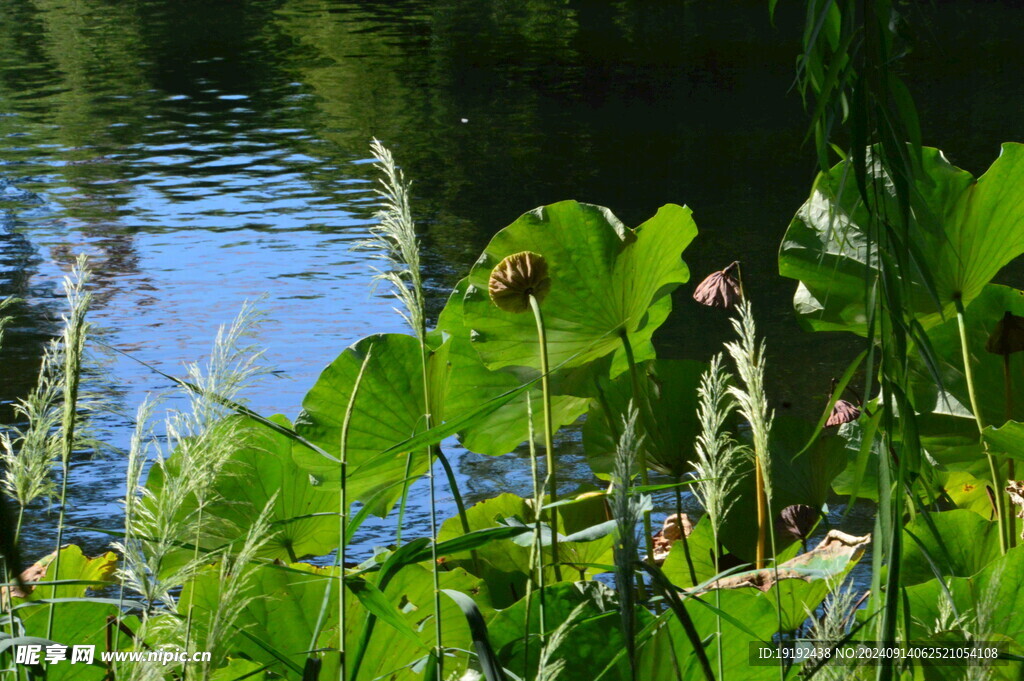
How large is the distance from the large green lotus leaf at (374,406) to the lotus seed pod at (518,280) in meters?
0.10

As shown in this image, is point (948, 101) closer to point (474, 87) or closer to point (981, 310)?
point (474, 87)

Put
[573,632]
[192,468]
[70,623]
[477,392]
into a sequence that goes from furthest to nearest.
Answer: [477,392], [70,623], [573,632], [192,468]

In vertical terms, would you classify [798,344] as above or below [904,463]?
below

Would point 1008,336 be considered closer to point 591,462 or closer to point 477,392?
point 591,462

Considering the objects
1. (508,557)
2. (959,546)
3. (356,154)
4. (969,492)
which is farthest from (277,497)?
(356,154)

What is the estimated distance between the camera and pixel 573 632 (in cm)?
104

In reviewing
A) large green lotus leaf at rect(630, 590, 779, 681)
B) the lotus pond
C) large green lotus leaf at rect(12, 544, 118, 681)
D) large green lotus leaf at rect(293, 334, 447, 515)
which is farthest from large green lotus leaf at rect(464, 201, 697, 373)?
Result: large green lotus leaf at rect(12, 544, 118, 681)

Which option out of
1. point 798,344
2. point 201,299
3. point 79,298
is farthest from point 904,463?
point 201,299

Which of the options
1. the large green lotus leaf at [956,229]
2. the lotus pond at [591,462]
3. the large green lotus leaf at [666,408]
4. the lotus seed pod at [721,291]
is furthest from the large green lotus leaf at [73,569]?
the large green lotus leaf at [956,229]

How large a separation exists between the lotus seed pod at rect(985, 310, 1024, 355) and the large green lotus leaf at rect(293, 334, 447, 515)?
2.45 feet

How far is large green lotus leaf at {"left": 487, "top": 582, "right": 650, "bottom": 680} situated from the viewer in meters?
1.05

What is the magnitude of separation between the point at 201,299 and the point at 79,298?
285 centimetres

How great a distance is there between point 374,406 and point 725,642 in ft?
1.91

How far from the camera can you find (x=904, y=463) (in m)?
0.76
